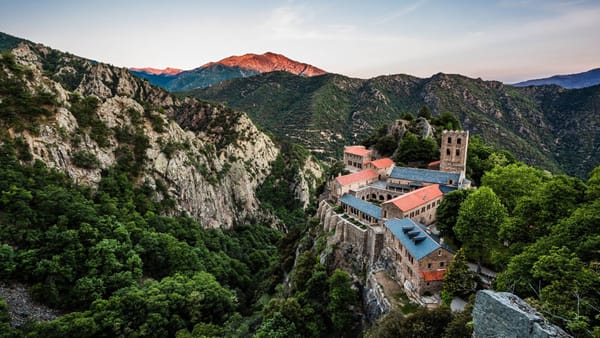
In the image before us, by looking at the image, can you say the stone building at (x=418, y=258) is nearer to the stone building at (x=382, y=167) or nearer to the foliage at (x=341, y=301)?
the foliage at (x=341, y=301)

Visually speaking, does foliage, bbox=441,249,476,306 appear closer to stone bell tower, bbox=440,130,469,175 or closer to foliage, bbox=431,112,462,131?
stone bell tower, bbox=440,130,469,175

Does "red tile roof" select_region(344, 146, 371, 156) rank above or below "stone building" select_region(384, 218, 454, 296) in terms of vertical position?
above

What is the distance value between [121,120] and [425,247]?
7862 centimetres

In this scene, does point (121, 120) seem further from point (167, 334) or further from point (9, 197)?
point (167, 334)

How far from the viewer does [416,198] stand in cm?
3969

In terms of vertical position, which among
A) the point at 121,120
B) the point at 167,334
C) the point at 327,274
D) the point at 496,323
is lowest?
the point at 167,334

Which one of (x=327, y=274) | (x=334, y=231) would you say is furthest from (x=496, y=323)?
(x=334, y=231)

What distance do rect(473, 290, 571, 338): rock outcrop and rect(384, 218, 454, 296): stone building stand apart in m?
13.4

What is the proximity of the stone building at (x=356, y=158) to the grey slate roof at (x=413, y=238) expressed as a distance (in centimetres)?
2658

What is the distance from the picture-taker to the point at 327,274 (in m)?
40.4

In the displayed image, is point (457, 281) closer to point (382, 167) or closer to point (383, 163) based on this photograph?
point (382, 167)

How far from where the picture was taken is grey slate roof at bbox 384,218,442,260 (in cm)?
2909

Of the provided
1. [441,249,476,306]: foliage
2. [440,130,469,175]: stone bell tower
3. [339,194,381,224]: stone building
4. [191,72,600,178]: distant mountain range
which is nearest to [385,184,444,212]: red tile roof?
[339,194,381,224]: stone building

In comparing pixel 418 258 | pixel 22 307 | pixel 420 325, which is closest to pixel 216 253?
pixel 22 307
